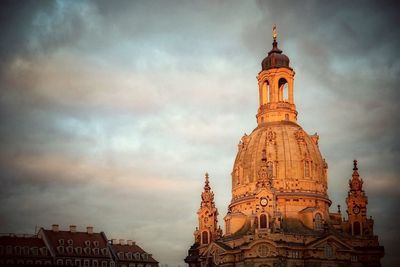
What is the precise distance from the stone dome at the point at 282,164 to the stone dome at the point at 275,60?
1066cm

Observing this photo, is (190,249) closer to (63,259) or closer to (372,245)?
(63,259)

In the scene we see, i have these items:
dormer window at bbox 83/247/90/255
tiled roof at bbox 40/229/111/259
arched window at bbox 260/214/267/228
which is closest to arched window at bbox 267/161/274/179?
arched window at bbox 260/214/267/228

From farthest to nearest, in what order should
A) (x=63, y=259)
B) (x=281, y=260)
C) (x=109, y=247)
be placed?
(x=109, y=247) < (x=63, y=259) < (x=281, y=260)

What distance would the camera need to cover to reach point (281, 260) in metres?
108

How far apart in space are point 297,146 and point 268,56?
1903 cm

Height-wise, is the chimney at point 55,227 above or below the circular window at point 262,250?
above

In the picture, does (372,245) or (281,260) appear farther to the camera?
(372,245)

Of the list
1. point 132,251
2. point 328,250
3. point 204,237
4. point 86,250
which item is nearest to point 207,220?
point 204,237

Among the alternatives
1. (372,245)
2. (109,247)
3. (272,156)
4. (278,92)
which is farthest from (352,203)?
(109,247)

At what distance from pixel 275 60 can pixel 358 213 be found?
1203 inches

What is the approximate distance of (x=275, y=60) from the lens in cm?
12750

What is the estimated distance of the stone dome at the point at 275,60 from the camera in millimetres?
127312

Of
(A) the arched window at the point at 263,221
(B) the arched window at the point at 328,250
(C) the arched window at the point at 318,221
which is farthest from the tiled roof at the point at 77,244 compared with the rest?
(B) the arched window at the point at 328,250

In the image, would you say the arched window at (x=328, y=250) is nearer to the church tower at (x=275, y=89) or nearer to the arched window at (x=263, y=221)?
the arched window at (x=263, y=221)
